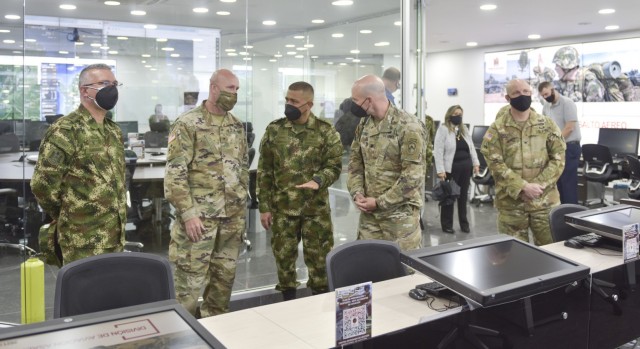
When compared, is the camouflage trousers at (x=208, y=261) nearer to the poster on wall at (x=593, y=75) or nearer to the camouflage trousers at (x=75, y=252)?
the camouflage trousers at (x=75, y=252)

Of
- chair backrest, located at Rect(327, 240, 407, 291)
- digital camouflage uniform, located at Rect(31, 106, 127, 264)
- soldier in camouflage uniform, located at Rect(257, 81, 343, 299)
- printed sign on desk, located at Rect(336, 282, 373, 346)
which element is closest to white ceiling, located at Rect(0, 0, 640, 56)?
soldier in camouflage uniform, located at Rect(257, 81, 343, 299)

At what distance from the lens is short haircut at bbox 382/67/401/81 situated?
527cm

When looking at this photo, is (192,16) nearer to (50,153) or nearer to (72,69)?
(72,69)

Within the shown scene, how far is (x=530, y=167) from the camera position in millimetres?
Result: 4242

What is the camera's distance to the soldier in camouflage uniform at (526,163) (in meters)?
4.20

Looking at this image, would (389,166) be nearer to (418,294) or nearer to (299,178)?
(299,178)

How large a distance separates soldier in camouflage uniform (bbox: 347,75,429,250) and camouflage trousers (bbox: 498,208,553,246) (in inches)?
34.8

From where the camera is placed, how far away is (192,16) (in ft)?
15.9

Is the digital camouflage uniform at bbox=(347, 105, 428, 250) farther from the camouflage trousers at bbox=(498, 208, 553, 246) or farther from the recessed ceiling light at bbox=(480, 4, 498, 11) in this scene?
the recessed ceiling light at bbox=(480, 4, 498, 11)

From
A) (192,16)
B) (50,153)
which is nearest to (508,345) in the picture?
(50,153)

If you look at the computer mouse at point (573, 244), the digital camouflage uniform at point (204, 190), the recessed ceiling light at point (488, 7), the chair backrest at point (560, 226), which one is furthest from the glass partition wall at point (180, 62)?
the recessed ceiling light at point (488, 7)

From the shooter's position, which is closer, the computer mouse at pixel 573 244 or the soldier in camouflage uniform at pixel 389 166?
the computer mouse at pixel 573 244

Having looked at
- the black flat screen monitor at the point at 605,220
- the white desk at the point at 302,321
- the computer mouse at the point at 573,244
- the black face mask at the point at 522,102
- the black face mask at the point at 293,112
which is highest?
the black face mask at the point at 522,102

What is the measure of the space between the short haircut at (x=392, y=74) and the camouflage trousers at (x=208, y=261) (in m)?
2.16
